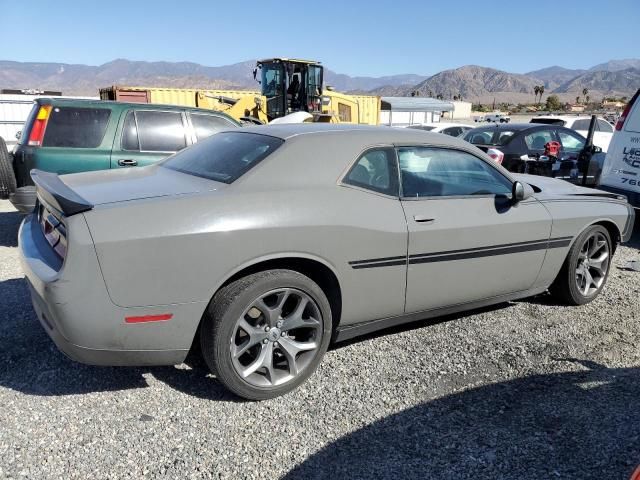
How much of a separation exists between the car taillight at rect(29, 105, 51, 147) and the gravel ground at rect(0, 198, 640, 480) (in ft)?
8.17

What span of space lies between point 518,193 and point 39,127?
16.3 feet

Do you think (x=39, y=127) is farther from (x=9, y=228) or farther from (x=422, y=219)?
(x=422, y=219)

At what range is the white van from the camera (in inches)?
268

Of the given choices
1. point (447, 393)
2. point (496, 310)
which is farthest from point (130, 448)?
point (496, 310)

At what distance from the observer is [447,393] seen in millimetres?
3154

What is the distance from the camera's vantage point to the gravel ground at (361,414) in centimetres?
249

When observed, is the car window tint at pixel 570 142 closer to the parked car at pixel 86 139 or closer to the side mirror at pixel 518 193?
the side mirror at pixel 518 193

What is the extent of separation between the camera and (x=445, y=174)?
12.2 ft

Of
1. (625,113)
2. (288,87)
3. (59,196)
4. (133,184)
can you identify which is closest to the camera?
(59,196)

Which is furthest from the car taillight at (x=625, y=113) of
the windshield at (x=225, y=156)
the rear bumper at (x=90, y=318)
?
the rear bumper at (x=90, y=318)

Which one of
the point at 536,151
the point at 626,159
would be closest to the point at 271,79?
the point at 536,151

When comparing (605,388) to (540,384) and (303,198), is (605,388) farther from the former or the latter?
(303,198)

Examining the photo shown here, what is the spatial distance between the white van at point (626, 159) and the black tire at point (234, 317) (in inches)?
224

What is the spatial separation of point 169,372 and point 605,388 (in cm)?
271
